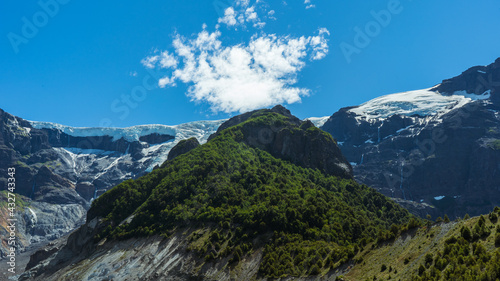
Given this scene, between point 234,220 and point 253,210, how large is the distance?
5677 mm

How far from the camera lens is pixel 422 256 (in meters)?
45.7

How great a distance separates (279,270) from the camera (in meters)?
67.5

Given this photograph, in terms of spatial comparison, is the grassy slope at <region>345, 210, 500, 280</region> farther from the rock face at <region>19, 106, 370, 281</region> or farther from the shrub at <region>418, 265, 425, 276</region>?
the rock face at <region>19, 106, 370, 281</region>

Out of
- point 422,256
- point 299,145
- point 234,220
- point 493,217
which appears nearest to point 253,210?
point 234,220

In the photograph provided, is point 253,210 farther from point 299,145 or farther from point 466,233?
point 299,145

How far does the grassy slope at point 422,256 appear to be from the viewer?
37.4 m

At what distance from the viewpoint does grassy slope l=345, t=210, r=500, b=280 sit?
37375 millimetres

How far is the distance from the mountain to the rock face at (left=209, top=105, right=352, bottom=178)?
0.51 metres

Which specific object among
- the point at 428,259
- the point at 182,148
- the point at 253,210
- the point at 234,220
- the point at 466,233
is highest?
the point at 182,148

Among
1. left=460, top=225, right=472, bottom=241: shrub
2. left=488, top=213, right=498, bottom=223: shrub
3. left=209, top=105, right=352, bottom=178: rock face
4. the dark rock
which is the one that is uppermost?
the dark rock

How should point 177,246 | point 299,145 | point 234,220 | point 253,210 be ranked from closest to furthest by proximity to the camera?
point 177,246
point 234,220
point 253,210
point 299,145

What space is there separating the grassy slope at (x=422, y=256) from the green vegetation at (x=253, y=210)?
328 centimetres

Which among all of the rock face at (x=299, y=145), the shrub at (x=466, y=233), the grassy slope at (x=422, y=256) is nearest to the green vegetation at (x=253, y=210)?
the grassy slope at (x=422, y=256)

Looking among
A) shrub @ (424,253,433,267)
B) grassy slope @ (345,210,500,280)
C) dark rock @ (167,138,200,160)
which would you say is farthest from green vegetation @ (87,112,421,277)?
dark rock @ (167,138,200,160)
